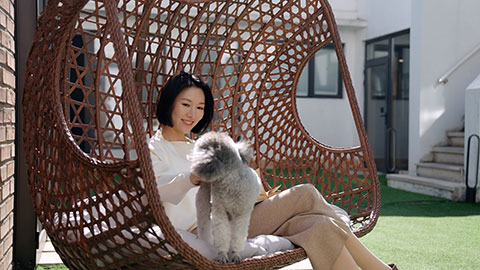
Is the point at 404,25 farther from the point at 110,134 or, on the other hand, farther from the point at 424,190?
the point at 110,134

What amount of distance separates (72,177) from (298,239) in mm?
795

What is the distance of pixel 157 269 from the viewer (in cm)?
164

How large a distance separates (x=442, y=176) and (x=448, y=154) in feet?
1.16

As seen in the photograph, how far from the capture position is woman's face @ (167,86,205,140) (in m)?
2.19

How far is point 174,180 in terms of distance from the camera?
1780 millimetres

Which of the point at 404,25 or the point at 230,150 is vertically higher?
the point at 404,25

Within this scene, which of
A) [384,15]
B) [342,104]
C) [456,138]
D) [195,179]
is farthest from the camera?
[342,104]

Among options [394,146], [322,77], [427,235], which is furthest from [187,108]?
[322,77]

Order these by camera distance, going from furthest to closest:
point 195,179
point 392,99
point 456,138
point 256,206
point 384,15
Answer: point 384,15 < point 392,99 < point 456,138 < point 256,206 < point 195,179

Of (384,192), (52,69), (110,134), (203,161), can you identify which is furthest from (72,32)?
(110,134)

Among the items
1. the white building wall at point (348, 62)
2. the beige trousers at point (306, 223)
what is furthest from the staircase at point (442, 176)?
the beige trousers at point (306, 223)

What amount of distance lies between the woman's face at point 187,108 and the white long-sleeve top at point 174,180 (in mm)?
75

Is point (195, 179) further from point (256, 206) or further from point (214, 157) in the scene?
point (256, 206)

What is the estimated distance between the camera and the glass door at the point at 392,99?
7715 millimetres
